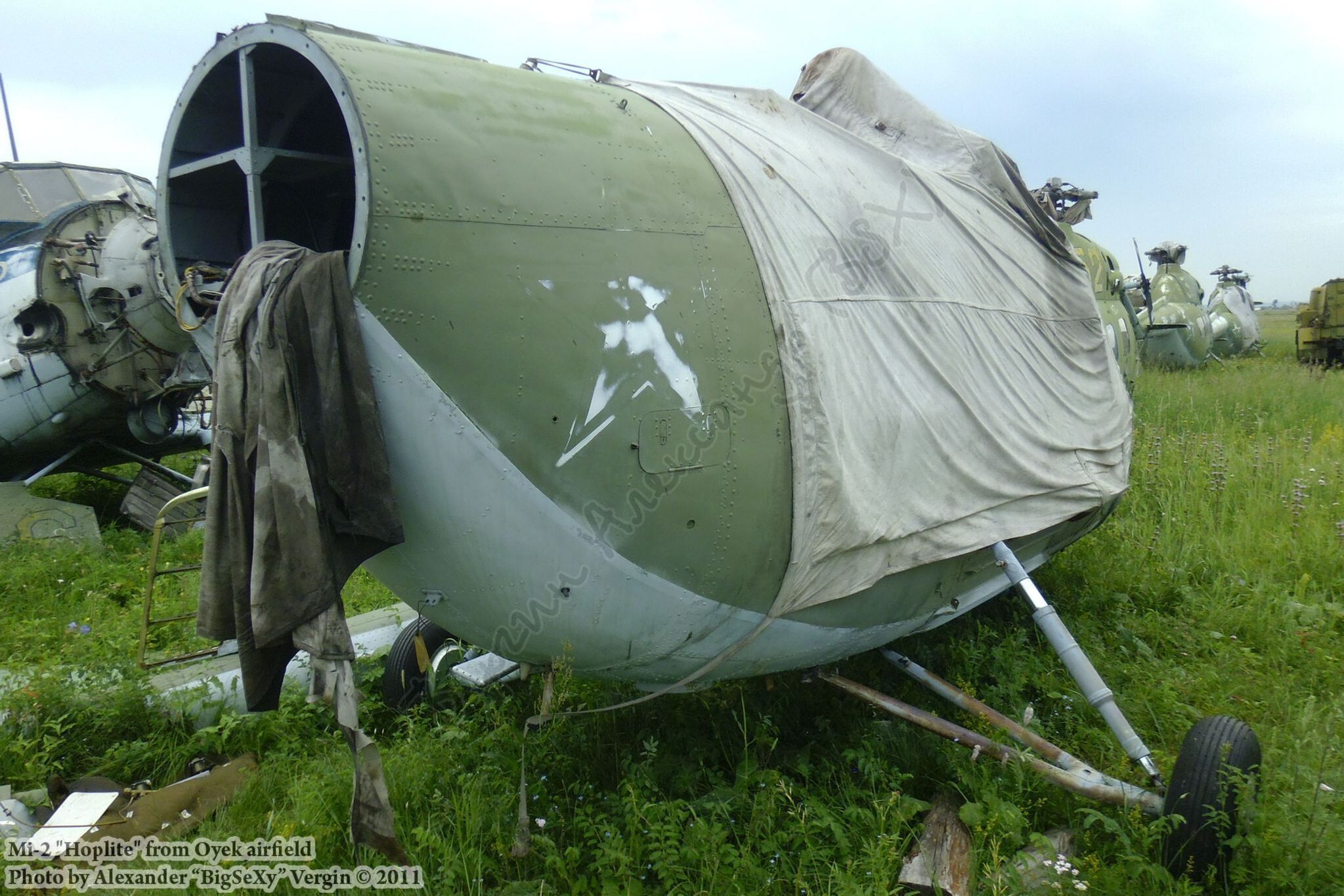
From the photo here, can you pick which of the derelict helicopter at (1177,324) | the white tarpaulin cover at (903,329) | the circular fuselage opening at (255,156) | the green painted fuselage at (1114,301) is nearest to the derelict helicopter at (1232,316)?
the derelict helicopter at (1177,324)

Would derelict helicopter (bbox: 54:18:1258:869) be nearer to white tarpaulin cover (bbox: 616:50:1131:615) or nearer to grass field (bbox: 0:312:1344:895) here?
white tarpaulin cover (bbox: 616:50:1131:615)

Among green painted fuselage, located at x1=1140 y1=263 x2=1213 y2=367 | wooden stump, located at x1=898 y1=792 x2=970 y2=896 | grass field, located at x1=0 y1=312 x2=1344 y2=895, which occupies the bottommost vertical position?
wooden stump, located at x1=898 y1=792 x2=970 y2=896

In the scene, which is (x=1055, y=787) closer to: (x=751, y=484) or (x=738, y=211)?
(x=751, y=484)

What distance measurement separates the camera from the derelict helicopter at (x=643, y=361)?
2.46 meters

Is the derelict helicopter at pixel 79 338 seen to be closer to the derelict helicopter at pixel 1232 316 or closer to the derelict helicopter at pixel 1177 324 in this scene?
the derelict helicopter at pixel 1177 324

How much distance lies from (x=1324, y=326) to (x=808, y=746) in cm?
1949

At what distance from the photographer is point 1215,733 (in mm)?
3221

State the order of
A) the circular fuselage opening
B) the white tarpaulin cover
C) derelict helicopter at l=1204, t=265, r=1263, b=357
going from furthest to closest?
derelict helicopter at l=1204, t=265, r=1263, b=357, the white tarpaulin cover, the circular fuselage opening

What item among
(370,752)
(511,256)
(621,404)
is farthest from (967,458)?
(370,752)

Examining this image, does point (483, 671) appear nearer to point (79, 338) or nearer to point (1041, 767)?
point (1041, 767)

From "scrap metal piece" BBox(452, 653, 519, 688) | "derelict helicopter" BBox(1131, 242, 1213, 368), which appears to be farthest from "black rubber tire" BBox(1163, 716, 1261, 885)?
"derelict helicopter" BBox(1131, 242, 1213, 368)

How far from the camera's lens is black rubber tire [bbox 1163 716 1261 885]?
306 centimetres

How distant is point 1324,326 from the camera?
1836 cm

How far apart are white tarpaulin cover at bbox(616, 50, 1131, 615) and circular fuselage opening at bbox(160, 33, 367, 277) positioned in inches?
46.3
